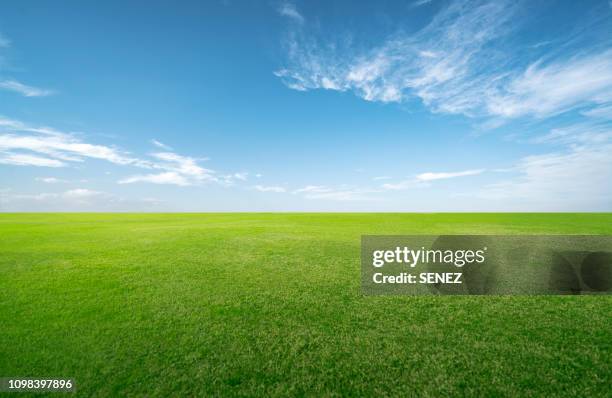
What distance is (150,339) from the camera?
16.4 ft

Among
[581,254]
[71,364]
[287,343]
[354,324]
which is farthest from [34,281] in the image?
[581,254]

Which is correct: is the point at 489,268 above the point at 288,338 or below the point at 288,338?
above

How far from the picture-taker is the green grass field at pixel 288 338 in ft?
12.7

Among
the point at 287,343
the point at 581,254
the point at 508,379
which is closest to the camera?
the point at 508,379

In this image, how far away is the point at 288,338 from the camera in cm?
506

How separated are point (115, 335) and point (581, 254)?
15839mm

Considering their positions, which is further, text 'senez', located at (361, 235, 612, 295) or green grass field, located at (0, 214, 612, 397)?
text 'senez', located at (361, 235, 612, 295)

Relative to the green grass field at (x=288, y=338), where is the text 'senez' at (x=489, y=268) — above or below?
above

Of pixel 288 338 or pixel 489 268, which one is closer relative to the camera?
pixel 288 338

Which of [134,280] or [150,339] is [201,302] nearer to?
[150,339]

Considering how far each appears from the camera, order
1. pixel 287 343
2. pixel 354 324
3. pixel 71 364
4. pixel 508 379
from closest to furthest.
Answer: pixel 508 379 → pixel 71 364 → pixel 287 343 → pixel 354 324

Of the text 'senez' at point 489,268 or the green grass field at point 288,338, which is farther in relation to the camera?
the text 'senez' at point 489,268

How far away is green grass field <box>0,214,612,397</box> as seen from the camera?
387 cm

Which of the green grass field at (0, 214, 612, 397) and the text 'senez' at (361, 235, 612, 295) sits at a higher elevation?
the text 'senez' at (361, 235, 612, 295)
